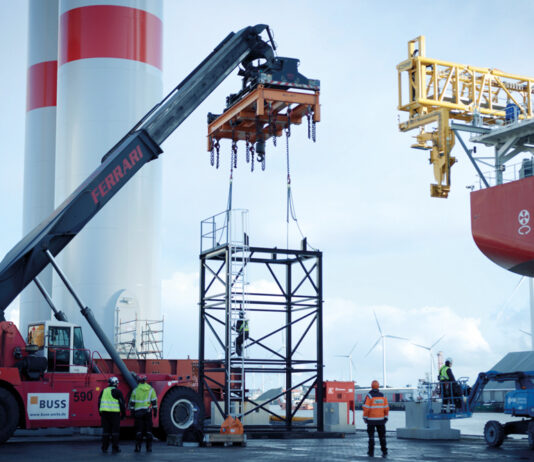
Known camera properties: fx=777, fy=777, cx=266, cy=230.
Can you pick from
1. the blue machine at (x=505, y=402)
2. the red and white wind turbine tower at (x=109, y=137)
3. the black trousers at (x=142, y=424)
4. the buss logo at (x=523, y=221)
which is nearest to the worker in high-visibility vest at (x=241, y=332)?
the black trousers at (x=142, y=424)

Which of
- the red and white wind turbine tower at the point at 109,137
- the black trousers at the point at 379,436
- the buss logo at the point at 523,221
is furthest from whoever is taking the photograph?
the buss logo at the point at 523,221

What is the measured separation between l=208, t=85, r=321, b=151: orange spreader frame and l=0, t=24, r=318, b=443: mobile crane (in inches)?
17.0

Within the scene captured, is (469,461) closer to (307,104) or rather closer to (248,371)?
(248,371)

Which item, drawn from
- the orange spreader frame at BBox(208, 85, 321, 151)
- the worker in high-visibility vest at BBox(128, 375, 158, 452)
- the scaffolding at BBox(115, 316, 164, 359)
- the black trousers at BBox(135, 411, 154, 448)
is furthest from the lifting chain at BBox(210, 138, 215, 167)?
the black trousers at BBox(135, 411, 154, 448)

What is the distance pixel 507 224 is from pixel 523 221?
113 centimetres

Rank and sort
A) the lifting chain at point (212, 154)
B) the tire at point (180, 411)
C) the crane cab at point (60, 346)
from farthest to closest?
the lifting chain at point (212, 154) < the tire at point (180, 411) < the crane cab at point (60, 346)

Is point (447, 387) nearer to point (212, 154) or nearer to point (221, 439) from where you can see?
point (221, 439)

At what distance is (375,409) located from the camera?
16.3m

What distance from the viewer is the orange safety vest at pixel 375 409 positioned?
53.5 ft

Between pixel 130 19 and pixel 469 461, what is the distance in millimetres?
21660

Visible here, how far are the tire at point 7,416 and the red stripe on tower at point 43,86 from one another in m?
21.4

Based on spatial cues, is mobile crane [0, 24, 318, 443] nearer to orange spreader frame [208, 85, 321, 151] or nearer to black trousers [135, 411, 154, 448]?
orange spreader frame [208, 85, 321, 151]

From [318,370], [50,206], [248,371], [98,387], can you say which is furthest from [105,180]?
[50,206]

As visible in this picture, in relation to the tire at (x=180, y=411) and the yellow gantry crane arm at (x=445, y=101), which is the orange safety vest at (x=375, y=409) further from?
the yellow gantry crane arm at (x=445, y=101)
